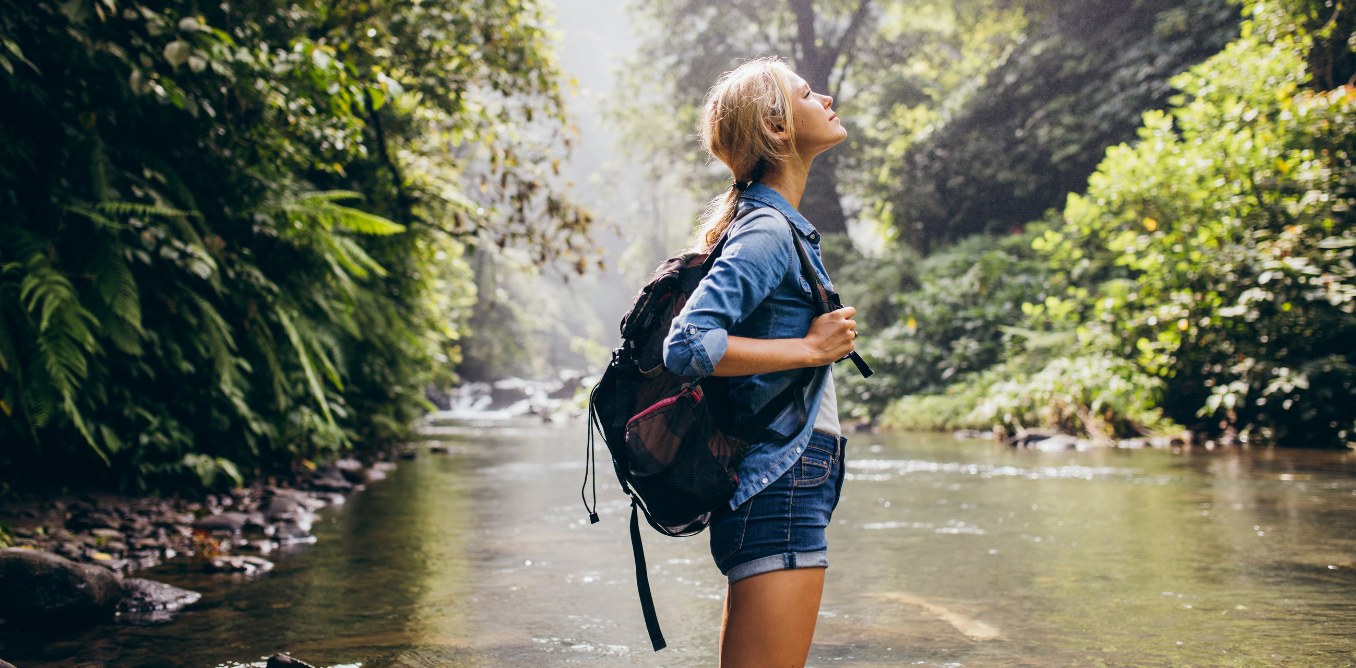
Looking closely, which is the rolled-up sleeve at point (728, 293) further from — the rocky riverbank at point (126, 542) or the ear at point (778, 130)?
the rocky riverbank at point (126, 542)

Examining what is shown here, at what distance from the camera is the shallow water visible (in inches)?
107

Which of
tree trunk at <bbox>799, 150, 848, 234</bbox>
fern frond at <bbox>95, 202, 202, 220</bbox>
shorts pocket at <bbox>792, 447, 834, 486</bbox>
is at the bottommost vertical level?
shorts pocket at <bbox>792, 447, 834, 486</bbox>

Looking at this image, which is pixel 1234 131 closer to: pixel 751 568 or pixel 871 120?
pixel 751 568

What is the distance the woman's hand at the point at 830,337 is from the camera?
1.59 meters

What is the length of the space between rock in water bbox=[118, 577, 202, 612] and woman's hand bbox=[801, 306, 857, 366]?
292 cm

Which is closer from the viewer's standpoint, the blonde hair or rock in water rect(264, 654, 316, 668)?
the blonde hair

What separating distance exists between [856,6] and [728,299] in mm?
24257

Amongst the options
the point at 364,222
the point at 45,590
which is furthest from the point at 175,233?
the point at 45,590

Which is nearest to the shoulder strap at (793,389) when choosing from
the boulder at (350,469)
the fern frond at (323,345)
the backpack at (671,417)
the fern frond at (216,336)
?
the backpack at (671,417)

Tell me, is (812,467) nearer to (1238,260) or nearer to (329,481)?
(329,481)

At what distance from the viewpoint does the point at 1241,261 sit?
8.56m

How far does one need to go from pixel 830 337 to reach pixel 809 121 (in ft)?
1.52

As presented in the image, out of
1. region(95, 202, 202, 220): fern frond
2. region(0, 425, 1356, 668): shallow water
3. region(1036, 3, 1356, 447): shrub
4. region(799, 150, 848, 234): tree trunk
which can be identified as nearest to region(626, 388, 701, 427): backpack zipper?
region(0, 425, 1356, 668): shallow water

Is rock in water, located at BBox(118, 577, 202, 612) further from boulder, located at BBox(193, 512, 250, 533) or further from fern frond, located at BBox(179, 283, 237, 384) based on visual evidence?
fern frond, located at BBox(179, 283, 237, 384)
